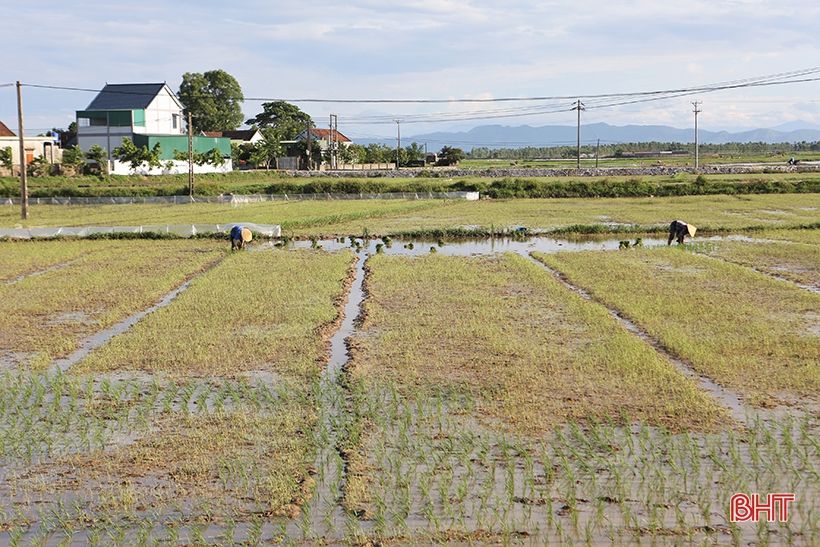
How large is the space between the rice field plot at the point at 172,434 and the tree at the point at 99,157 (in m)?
37.3

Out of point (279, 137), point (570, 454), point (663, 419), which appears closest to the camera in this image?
point (570, 454)

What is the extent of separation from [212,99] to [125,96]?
1821 cm

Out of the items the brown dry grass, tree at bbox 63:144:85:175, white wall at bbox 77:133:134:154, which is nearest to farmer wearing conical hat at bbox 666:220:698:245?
the brown dry grass

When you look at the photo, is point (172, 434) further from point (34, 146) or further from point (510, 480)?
point (34, 146)

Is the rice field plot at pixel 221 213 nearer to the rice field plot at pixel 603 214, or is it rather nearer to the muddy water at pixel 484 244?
the rice field plot at pixel 603 214

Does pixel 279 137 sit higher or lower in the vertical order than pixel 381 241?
higher

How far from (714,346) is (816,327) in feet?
6.57

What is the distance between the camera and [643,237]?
22.8 meters

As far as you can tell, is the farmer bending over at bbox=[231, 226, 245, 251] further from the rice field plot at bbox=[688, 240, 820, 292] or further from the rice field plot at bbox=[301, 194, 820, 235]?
the rice field plot at bbox=[688, 240, 820, 292]

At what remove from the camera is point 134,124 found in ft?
Answer: 168

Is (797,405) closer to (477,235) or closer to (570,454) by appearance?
(570,454)

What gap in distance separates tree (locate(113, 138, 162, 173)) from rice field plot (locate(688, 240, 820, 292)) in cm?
3509

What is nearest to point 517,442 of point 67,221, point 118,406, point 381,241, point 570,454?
point 570,454

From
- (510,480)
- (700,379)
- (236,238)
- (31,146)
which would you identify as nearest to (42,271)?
(236,238)
